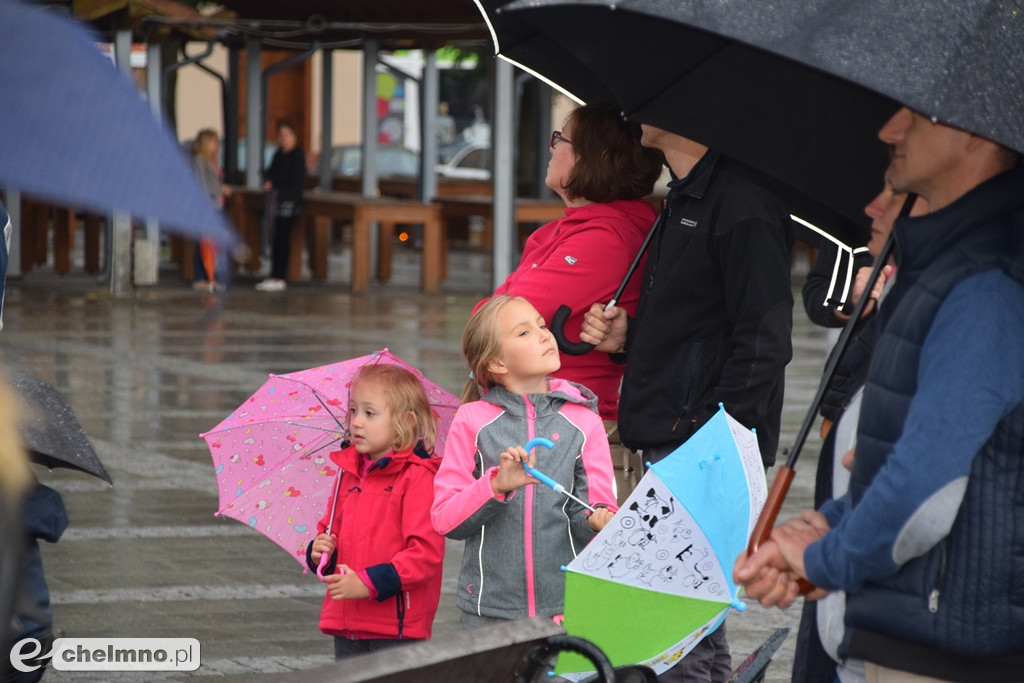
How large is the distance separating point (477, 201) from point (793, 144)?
14974mm

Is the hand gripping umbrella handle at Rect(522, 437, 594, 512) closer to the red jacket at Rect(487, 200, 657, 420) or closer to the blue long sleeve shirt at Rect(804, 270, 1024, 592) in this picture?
the red jacket at Rect(487, 200, 657, 420)

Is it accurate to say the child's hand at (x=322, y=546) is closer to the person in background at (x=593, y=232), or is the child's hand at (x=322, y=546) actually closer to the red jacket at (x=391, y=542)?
the red jacket at (x=391, y=542)

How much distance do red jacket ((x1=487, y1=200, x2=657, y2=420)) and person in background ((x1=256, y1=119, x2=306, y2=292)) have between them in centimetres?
1545

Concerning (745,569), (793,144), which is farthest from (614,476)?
(745,569)

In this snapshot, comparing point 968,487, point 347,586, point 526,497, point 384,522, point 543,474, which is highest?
point 968,487

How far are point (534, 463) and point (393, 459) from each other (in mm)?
460

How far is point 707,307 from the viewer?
366 cm

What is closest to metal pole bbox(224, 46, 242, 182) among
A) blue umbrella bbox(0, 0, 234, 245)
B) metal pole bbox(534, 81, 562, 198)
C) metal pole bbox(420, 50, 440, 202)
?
metal pole bbox(420, 50, 440, 202)

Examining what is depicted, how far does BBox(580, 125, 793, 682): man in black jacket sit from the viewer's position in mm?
3559

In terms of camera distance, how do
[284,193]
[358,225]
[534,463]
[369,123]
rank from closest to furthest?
[534,463], [358,225], [284,193], [369,123]

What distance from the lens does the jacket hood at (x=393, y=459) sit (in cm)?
380

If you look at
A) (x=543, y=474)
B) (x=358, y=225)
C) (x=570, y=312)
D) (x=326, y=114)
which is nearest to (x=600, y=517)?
(x=543, y=474)

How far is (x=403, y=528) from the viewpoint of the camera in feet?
12.3

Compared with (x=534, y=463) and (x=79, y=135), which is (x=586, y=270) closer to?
(x=534, y=463)
